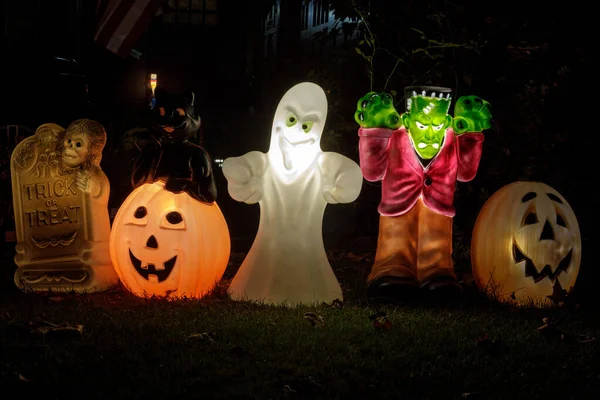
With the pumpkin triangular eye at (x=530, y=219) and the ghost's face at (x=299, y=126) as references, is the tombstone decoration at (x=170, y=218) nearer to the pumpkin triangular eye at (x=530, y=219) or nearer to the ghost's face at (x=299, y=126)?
the ghost's face at (x=299, y=126)

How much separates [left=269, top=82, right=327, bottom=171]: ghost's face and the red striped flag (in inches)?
116

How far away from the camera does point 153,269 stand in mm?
5980

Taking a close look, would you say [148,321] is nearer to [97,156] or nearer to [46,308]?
[46,308]

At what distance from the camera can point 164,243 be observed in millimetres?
5926

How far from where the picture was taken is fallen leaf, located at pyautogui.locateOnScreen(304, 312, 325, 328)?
5431 mm

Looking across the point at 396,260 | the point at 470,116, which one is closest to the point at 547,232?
the point at 470,116

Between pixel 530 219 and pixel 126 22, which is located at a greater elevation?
pixel 126 22

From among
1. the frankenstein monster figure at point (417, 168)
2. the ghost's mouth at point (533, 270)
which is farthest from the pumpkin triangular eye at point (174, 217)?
the ghost's mouth at point (533, 270)

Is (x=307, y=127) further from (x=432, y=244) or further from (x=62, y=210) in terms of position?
(x=62, y=210)

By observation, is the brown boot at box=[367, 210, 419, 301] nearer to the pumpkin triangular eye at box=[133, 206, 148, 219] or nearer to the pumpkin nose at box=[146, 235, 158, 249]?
the pumpkin nose at box=[146, 235, 158, 249]

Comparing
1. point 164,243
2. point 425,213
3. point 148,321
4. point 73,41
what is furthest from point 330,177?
point 73,41

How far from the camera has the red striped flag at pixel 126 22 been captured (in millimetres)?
8352

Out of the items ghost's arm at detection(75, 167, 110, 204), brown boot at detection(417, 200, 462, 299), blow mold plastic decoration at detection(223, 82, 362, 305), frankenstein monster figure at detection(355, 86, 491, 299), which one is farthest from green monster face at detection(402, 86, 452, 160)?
ghost's arm at detection(75, 167, 110, 204)

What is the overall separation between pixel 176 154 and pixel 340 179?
1271 mm
